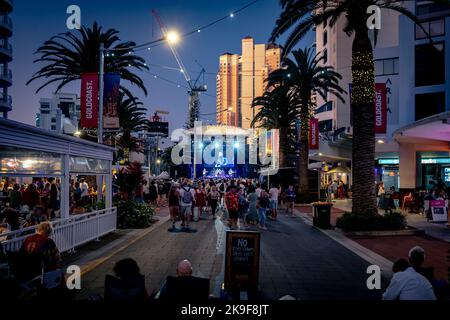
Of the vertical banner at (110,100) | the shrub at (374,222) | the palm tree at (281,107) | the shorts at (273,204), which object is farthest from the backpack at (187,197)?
the palm tree at (281,107)

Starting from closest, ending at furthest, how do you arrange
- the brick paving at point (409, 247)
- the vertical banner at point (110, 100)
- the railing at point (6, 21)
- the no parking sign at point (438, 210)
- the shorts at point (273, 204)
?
1. the brick paving at point (409, 247)
2. the vertical banner at point (110, 100)
3. the no parking sign at point (438, 210)
4. the shorts at point (273, 204)
5. the railing at point (6, 21)

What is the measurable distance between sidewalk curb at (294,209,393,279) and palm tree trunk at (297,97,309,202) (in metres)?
15.4

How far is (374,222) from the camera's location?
15609 millimetres

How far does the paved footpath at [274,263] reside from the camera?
7969 mm

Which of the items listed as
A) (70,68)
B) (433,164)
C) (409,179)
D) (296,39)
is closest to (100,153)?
(70,68)

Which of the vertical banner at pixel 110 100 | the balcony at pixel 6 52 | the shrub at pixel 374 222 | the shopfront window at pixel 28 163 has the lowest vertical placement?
the shrub at pixel 374 222

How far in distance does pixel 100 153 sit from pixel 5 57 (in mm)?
52309

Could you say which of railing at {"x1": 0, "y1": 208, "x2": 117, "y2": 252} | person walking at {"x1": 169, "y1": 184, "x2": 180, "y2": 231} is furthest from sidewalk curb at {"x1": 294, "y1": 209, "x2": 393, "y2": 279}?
railing at {"x1": 0, "y1": 208, "x2": 117, "y2": 252}

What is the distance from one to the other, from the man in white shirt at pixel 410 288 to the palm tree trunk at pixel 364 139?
11441 millimetres

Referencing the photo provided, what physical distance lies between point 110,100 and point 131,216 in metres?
5.12

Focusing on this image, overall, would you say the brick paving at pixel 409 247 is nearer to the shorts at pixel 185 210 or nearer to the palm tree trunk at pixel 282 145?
the shorts at pixel 185 210

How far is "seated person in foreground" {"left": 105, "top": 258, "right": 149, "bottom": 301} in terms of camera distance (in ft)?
17.1

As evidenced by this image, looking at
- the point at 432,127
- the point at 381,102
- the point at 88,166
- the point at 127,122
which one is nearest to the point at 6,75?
the point at 127,122

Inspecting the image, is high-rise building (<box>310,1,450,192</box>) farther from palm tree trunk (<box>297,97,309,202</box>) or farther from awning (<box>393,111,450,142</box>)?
palm tree trunk (<box>297,97,309,202</box>)
